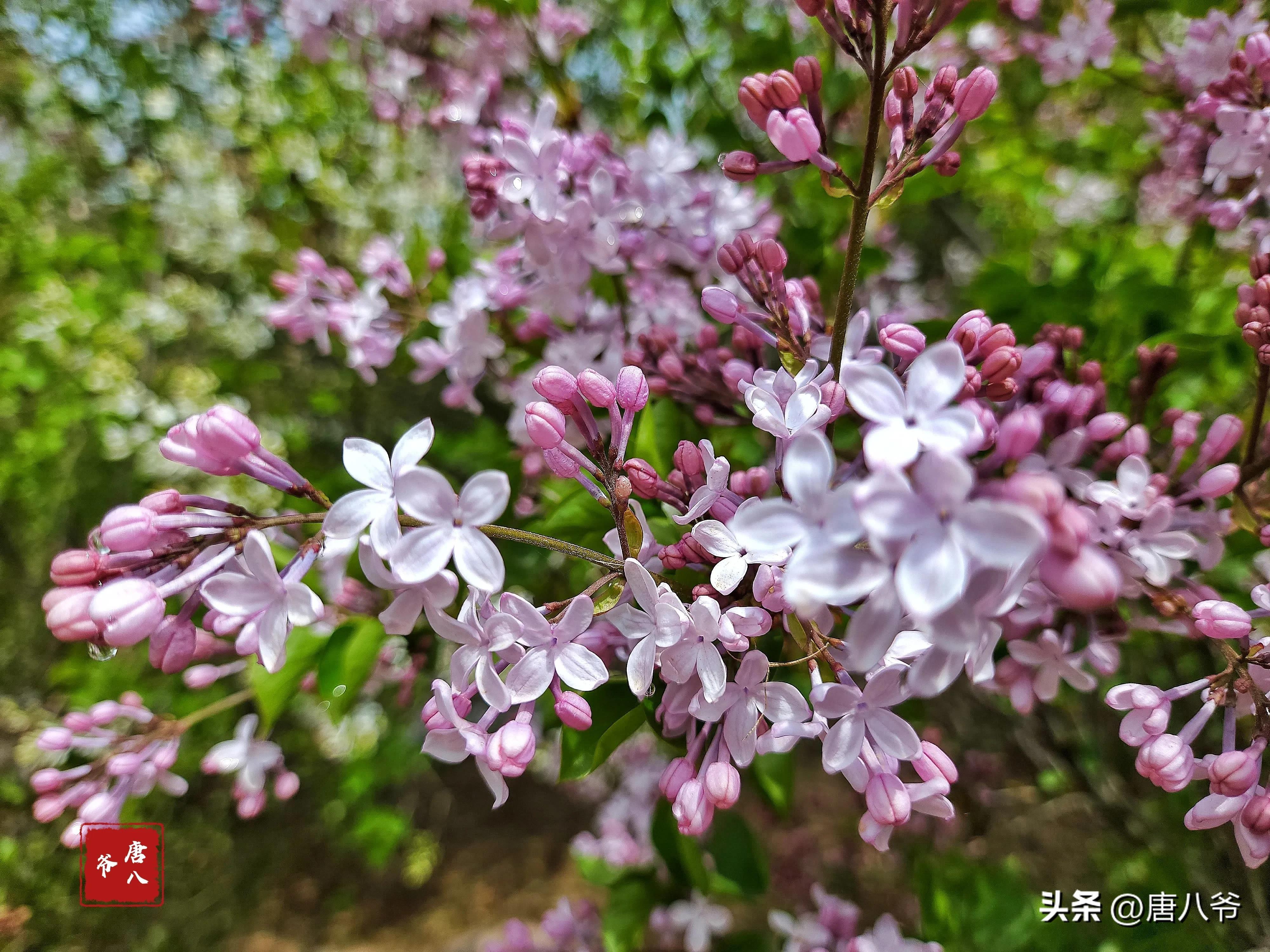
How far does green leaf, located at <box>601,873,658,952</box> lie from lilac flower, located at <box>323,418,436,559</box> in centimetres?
154

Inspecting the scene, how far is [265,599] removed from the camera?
2.76 feet

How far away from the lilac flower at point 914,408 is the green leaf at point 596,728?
0.58 metres

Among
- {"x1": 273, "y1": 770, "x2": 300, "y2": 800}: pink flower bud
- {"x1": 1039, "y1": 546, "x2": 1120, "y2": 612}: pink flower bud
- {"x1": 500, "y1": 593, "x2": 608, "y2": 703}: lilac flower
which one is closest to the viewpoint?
{"x1": 1039, "y1": 546, "x2": 1120, "y2": 612}: pink flower bud

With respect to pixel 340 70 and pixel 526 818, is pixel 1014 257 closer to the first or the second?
pixel 340 70

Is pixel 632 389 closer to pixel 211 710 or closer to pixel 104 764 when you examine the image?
pixel 211 710

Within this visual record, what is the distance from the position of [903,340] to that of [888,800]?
584mm

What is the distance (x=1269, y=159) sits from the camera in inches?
49.2

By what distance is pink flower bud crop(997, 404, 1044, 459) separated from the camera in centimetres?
65

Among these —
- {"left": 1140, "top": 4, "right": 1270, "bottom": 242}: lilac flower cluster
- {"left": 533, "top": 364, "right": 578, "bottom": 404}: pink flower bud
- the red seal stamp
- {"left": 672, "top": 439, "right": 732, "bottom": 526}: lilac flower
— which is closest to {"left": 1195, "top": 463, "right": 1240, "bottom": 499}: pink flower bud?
{"left": 1140, "top": 4, "right": 1270, "bottom": 242}: lilac flower cluster

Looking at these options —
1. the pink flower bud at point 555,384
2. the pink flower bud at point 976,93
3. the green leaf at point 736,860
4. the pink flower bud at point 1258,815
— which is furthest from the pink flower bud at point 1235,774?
the green leaf at point 736,860

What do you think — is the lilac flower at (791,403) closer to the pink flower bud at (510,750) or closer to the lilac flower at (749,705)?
the lilac flower at (749,705)

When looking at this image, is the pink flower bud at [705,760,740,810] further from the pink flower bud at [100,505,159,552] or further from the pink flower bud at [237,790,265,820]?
the pink flower bud at [237,790,265,820]

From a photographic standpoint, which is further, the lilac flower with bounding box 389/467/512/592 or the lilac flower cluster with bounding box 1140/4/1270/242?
the lilac flower cluster with bounding box 1140/4/1270/242

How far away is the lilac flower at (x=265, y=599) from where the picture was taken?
2.61ft
